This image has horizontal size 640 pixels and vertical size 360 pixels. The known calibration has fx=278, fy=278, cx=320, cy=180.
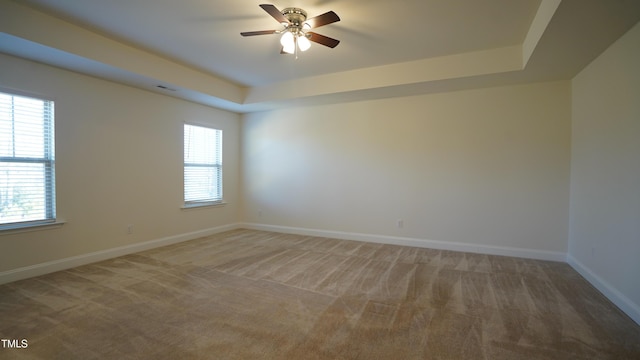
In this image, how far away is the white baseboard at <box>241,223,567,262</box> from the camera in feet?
13.1

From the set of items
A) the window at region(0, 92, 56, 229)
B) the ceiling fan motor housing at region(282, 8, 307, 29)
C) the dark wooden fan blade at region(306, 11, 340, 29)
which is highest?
the ceiling fan motor housing at region(282, 8, 307, 29)

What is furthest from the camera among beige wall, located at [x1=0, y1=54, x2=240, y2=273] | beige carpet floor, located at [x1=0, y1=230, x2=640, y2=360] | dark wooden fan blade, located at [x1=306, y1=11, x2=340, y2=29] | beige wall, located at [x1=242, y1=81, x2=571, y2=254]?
beige wall, located at [x1=242, y1=81, x2=571, y2=254]

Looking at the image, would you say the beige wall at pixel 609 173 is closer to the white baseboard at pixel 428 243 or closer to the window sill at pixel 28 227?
the white baseboard at pixel 428 243

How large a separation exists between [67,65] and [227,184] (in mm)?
3167

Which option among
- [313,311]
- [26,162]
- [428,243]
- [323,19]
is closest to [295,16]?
[323,19]

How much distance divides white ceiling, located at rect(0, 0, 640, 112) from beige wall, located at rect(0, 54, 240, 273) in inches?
11.9

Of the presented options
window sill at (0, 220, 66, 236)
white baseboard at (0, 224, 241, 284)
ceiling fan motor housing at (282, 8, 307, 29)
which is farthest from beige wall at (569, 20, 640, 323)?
window sill at (0, 220, 66, 236)

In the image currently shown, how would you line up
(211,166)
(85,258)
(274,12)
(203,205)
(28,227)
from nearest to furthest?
(274,12) < (28,227) < (85,258) < (203,205) < (211,166)

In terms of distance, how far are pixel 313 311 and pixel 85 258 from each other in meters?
3.28

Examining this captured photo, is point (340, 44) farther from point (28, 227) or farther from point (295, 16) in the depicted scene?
point (28, 227)

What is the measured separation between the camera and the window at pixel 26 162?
10.1 ft

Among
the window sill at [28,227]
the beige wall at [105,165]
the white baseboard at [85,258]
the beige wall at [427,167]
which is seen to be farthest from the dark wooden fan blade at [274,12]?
the white baseboard at [85,258]

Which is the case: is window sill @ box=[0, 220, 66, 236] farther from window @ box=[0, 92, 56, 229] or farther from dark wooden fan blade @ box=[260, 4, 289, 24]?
dark wooden fan blade @ box=[260, 4, 289, 24]

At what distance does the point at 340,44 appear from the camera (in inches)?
138
